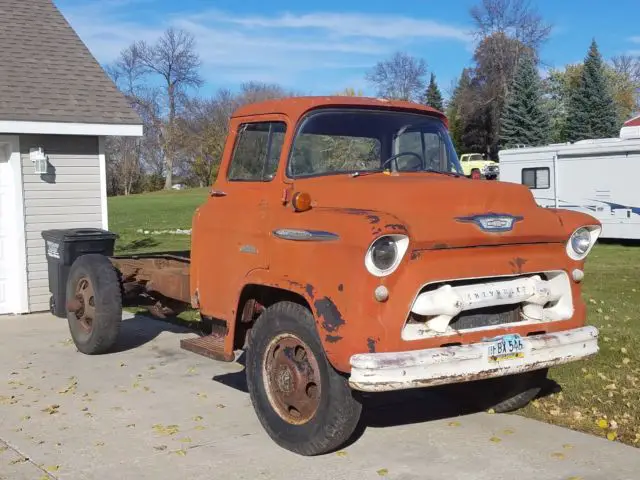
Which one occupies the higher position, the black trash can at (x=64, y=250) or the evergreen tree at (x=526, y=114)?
the evergreen tree at (x=526, y=114)

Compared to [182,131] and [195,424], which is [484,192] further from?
[182,131]

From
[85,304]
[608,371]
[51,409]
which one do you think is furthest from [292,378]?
[85,304]

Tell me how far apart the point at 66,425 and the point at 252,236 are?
6.82ft

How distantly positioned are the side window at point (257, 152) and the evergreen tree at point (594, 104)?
46.9 meters

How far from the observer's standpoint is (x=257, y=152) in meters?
5.73

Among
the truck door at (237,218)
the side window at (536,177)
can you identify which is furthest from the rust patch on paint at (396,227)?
the side window at (536,177)

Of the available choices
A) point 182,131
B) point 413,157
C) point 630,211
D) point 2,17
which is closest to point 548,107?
point 182,131

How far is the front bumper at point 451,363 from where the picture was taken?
425cm

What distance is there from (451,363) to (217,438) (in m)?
1.95

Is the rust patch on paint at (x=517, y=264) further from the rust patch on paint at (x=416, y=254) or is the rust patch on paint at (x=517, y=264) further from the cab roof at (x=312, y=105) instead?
the cab roof at (x=312, y=105)

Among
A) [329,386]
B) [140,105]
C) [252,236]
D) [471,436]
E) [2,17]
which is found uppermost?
[140,105]

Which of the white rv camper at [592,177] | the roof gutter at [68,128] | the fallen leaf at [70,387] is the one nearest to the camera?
the fallen leaf at [70,387]

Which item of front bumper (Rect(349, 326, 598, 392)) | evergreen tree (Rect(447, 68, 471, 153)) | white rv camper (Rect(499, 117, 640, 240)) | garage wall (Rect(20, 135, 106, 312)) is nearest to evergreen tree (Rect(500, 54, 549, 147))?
evergreen tree (Rect(447, 68, 471, 153))

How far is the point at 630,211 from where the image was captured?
1888cm
